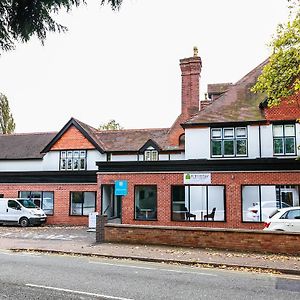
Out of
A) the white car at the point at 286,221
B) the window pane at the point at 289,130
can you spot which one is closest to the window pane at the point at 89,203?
the window pane at the point at 289,130

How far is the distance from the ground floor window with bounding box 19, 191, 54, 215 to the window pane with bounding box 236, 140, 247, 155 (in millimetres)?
13851

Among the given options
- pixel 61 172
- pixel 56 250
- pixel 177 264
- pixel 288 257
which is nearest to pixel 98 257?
pixel 56 250

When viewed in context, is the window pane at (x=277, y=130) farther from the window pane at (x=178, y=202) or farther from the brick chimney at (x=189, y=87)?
the brick chimney at (x=189, y=87)

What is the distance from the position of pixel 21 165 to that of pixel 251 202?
2088cm

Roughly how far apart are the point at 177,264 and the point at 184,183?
879 centimetres

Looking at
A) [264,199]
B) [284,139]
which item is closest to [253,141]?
[284,139]

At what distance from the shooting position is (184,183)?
63.8 feet

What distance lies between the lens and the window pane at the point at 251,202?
1866cm

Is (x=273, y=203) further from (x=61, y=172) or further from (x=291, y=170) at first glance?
(x=61, y=172)

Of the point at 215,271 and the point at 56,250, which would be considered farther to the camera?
the point at 56,250

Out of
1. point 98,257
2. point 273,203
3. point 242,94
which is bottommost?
point 98,257

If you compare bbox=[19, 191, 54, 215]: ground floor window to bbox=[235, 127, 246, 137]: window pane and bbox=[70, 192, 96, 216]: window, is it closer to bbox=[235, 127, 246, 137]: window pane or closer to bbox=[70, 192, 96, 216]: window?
bbox=[70, 192, 96, 216]: window

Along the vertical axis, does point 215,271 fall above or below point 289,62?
below

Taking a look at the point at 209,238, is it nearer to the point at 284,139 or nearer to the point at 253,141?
the point at 253,141
